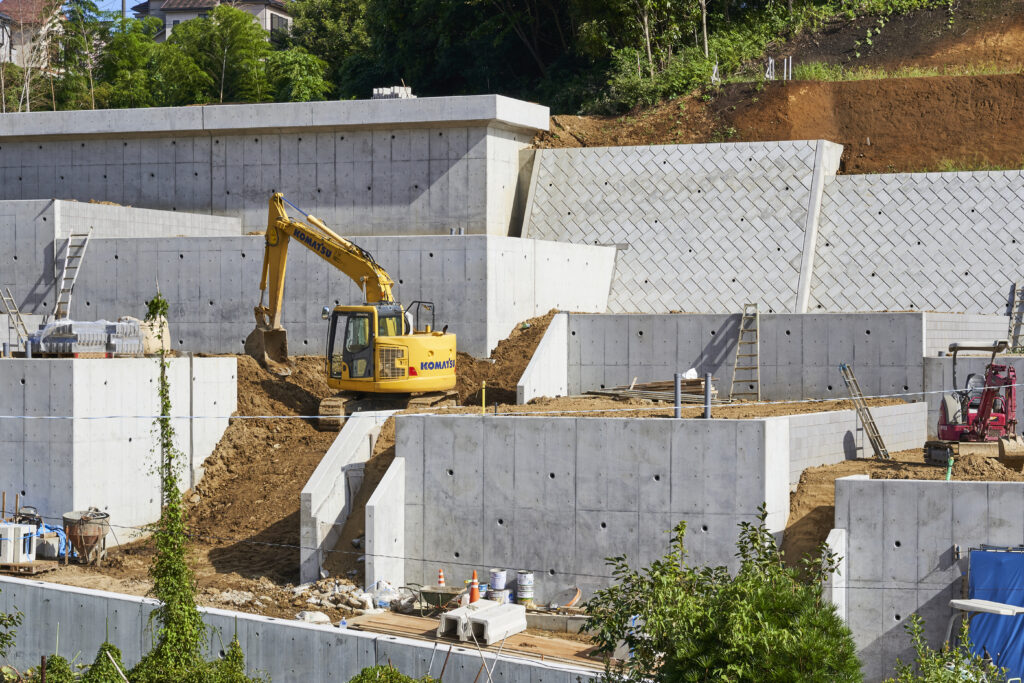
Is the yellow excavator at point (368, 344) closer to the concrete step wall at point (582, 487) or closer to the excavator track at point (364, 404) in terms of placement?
the excavator track at point (364, 404)

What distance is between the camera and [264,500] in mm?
23406

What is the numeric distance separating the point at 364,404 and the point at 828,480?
9.98 metres

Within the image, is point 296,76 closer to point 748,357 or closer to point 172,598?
point 748,357

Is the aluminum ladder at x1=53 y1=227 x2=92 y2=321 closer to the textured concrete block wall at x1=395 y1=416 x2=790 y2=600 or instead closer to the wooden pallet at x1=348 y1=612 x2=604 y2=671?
the textured concrete block wall at x1=395 y1=416 x2=790 y2=600

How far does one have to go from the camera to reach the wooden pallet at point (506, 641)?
16875 millimetres

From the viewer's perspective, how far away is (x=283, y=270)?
27.3m

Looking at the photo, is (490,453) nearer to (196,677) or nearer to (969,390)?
(196,677)

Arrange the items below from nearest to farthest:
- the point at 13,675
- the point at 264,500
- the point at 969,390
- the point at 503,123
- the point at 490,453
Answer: the point at 13,675 < the point at 490,453 < the point at 969,390 < the point at 264,500 < the point at 503,123

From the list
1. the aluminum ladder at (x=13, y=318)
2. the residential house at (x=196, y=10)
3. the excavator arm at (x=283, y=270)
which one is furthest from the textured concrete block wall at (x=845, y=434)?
the residential house at (x=196, y=10)

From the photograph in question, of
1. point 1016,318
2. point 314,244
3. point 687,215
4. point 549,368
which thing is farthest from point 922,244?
point 314,244

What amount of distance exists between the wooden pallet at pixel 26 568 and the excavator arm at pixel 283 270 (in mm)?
7742

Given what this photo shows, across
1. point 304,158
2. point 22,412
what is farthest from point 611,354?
point 22,412

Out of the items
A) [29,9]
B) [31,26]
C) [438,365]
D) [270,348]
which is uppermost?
[29,9]

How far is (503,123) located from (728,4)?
1692 centimetres
